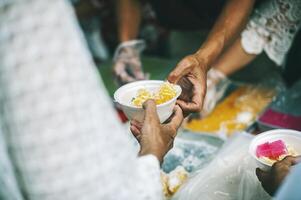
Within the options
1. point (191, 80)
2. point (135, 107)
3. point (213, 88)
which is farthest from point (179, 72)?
point (213, 88)

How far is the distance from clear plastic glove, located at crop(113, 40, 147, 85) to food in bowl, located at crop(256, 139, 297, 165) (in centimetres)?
110

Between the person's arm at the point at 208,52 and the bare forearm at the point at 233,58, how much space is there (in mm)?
113

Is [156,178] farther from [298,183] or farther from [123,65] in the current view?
[123,65]

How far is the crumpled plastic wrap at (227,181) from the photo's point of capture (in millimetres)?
1650

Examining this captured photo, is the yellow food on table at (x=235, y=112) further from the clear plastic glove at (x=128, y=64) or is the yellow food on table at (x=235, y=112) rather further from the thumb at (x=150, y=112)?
the thumb at (x=150, y=112)

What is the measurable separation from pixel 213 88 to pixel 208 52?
17.2 inches

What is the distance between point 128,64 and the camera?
8.45 ft

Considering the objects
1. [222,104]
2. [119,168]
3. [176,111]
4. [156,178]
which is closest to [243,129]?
[222,104]

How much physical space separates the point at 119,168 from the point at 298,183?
0.44 metres

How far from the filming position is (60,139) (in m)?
0.91

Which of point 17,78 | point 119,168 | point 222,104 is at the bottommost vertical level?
point 222,104

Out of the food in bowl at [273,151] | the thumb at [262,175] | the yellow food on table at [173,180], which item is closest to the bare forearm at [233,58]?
the yellow food on table at [173,180]

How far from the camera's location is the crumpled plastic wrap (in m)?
1.65

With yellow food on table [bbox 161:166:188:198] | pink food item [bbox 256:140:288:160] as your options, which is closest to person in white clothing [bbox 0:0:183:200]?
pink food item [bbox 256:140:288:160]
